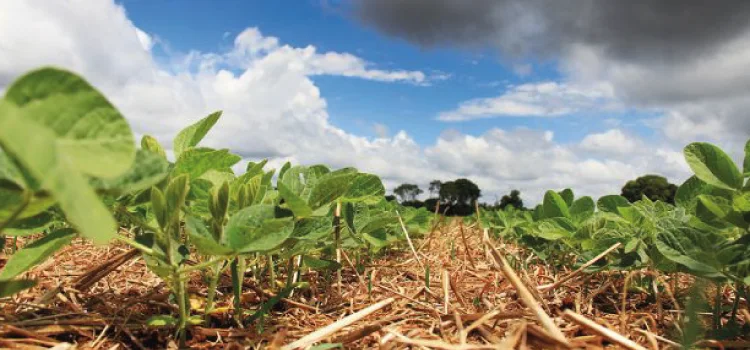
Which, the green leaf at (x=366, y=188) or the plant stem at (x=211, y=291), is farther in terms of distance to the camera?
the green leaf at (x=366, y=188)

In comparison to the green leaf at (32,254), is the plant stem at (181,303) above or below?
below

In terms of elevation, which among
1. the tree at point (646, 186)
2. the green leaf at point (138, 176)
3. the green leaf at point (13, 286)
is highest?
the tree at point (646, 186)

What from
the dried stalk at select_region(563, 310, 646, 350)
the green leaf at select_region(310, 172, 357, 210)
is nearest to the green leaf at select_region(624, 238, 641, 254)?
the dried stalk at select_region(563, 310, 646, 350)

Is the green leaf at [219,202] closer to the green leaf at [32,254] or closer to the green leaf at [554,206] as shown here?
the green leaf at [32,254]

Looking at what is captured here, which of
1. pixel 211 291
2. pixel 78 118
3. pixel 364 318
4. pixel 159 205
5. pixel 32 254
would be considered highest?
pixel 78 118

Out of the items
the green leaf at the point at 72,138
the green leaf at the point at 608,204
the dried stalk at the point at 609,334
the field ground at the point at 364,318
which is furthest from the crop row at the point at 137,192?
the green leaf at the point at 608,204

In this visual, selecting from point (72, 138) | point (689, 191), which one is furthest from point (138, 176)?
point (689, 191)

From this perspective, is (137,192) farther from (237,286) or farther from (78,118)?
(78,118)

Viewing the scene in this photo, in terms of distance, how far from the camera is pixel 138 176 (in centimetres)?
88

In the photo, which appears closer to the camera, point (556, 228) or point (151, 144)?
point (151, 144)

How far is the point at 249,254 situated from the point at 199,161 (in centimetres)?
29

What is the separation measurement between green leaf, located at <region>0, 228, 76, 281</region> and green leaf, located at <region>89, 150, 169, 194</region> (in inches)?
15.3

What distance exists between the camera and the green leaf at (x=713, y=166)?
1.39 metres

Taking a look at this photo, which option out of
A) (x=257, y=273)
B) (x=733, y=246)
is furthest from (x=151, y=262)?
(x=733, y=246)
